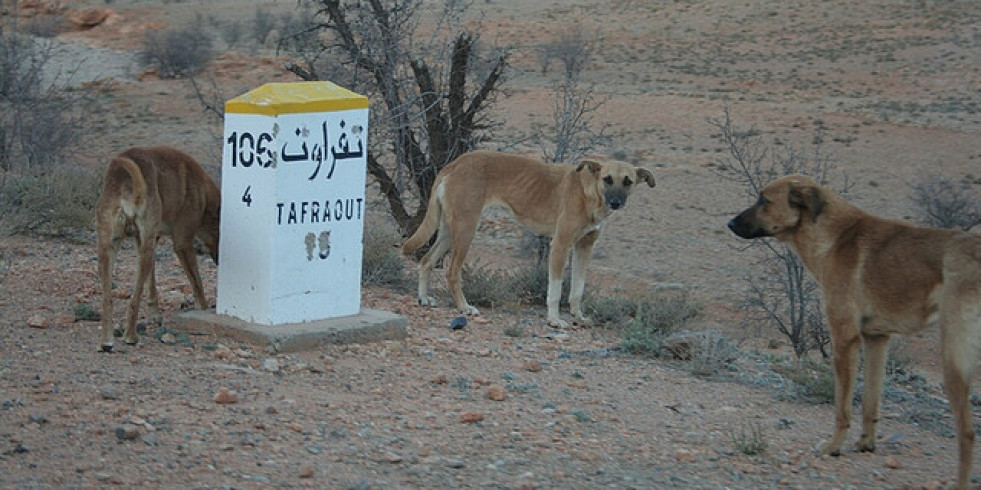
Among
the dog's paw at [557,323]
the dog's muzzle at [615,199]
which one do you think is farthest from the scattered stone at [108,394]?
the dog's muzzle at [615,199]

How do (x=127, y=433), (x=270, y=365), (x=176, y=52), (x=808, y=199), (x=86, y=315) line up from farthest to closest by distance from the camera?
(x=176, y=52), (x=86, y=315), (x=270, y=365), (x=808, y=199), (x=127, y=433)

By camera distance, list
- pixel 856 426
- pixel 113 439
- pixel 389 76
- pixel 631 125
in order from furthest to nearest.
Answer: pixel 631 125, pixel 389 76, pixel 856 426, pixel 113 439

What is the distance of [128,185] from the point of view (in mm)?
9102

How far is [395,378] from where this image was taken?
8.88m

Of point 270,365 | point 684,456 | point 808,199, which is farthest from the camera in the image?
point 270,365

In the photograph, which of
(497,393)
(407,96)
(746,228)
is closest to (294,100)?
(497,393)

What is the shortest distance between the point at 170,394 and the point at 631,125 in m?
22.4

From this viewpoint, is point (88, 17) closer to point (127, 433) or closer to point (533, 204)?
point (533, 204)

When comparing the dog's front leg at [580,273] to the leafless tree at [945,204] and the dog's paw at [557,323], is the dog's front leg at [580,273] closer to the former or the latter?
the dog's paw at [557,323]

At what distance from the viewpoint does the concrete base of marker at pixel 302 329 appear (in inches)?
365

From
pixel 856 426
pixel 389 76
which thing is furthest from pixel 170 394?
pixel 389 76

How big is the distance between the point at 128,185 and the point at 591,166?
178 inches

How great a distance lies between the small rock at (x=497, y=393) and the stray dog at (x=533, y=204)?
10.5 feet

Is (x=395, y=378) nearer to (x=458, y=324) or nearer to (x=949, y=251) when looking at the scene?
(x=458, y=324)
